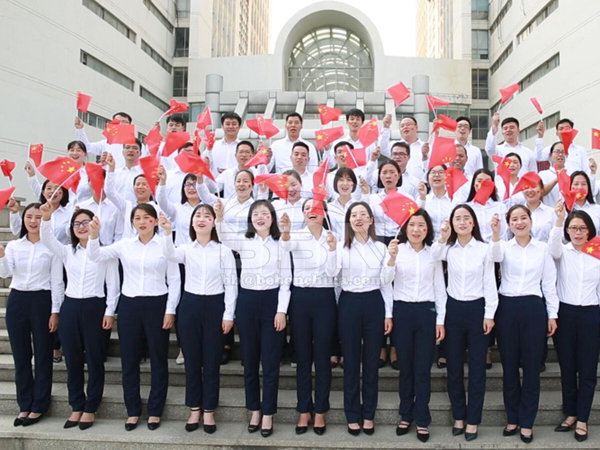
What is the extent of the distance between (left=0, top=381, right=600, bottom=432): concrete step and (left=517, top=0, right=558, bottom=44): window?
18930 millimetres

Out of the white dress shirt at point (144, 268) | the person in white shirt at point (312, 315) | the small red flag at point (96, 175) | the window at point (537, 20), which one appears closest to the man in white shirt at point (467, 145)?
the person in white shirt at point (312, 315)

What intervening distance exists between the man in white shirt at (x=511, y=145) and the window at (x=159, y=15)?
2227 cm

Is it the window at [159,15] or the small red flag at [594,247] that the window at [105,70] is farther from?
the small red flag at [594,247]

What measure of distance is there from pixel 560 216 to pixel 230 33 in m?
36.9

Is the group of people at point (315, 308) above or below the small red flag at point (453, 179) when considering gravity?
below

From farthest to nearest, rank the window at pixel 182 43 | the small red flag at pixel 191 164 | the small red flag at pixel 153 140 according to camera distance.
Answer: the window at pixel 182 43, the small red flag at pixel 153 140, the small red flag at pixel 191 164

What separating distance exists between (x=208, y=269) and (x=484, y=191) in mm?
2482

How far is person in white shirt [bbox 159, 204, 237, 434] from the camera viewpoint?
3.70 m

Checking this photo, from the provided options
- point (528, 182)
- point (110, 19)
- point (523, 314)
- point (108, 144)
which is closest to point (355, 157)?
point (528, 182)

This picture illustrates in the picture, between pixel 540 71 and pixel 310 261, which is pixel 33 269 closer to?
pixel 310 261

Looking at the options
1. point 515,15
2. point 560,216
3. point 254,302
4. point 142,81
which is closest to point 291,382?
point 254,302

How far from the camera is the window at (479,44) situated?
26.8m

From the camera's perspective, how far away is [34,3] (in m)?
Result: 14.1

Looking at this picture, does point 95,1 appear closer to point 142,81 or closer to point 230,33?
point 142,81
